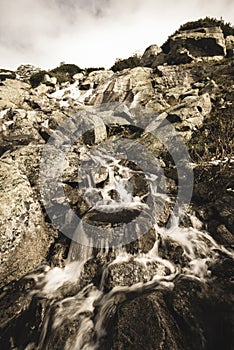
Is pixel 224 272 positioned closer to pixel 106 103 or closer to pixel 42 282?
pixel 42 282

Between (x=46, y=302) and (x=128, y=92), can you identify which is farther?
(x=128, y=92)

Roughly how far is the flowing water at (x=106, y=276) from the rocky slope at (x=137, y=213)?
118 millimetres

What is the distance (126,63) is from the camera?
36.2 metres

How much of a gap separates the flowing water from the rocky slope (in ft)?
0.39

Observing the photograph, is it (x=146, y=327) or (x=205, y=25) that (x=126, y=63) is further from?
(x=146, y=327)

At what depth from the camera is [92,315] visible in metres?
5.79

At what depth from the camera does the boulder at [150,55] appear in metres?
30.9

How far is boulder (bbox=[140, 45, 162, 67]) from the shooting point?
30870 mm

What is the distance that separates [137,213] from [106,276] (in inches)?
113

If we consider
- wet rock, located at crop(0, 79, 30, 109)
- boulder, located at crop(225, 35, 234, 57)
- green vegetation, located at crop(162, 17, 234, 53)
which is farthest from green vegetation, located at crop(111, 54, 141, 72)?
wet rock, located at crop(0, 79, 30, 109)

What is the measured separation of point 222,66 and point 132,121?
1368cm

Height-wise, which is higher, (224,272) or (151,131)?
(151,131)

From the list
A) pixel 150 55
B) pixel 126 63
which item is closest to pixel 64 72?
pixel 126 63

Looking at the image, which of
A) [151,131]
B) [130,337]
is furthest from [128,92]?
[130,337]
